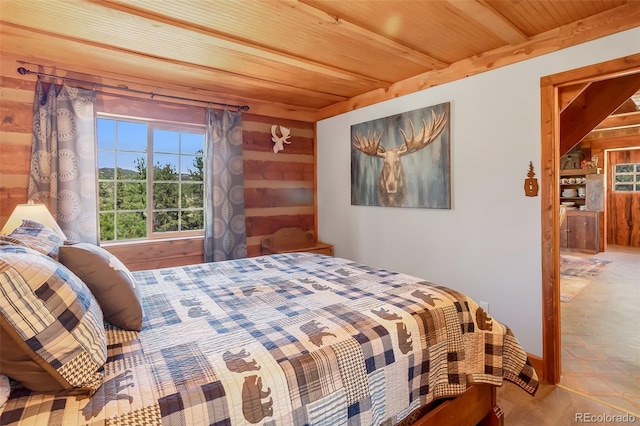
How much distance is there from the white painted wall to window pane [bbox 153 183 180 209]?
2.22m

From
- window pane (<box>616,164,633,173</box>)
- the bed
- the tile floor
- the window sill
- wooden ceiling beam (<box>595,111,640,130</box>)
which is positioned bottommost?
the tile floor

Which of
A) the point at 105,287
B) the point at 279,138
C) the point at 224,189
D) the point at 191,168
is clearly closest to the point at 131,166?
the point at 191,168

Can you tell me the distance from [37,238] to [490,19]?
8.99ft

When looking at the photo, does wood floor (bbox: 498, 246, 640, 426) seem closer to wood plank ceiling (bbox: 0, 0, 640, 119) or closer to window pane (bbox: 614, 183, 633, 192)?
wood plank ceiling (bbox: 0, 0, 640, 119)

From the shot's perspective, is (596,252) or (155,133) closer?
(155,133)

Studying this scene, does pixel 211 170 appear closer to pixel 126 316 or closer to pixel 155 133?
pixel 155 133

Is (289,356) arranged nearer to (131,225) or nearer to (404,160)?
(404,160)

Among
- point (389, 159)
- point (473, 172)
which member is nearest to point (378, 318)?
point (473, 172)

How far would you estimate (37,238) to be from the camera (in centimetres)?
154

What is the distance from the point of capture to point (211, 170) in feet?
11.2

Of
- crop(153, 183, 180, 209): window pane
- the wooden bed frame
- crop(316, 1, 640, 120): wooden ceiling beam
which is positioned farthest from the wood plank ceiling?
the wooden bed frame

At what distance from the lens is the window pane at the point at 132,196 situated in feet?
10.4

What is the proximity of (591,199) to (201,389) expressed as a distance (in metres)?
8.39

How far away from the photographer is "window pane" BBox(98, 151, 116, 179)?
10.0ft
